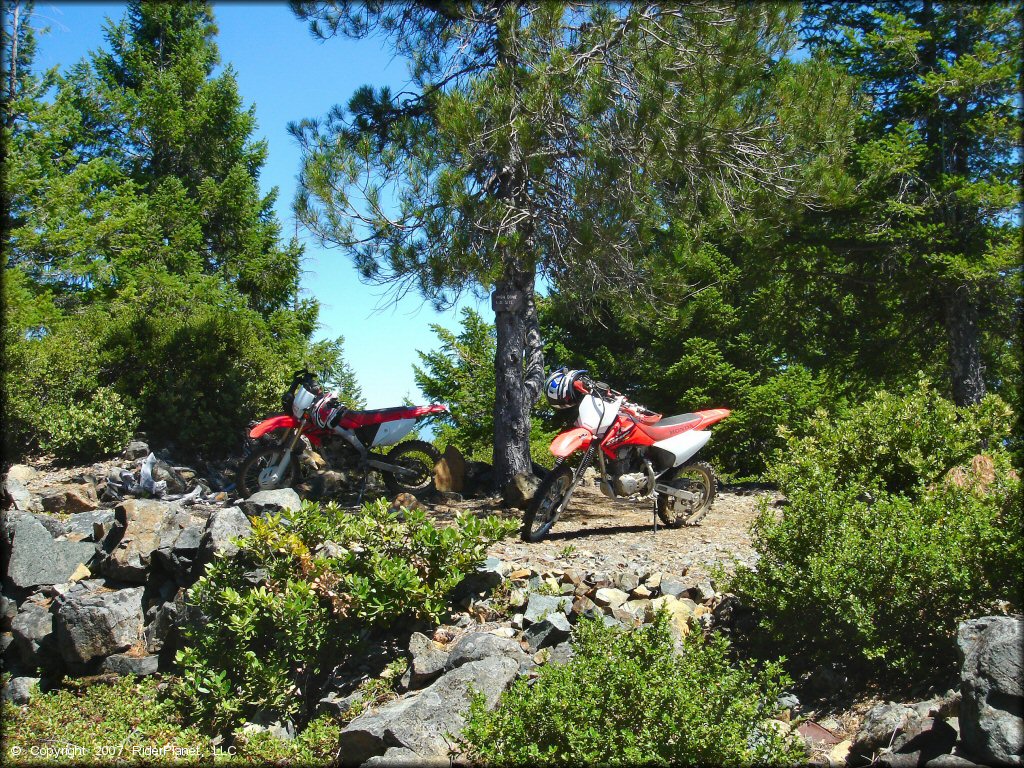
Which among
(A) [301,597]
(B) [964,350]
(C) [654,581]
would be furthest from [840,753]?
(B) [964,350]

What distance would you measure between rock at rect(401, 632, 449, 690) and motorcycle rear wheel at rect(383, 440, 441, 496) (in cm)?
359

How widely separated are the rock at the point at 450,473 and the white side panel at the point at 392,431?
1.77ft

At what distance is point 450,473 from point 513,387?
1258 mm

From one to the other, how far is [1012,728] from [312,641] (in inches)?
147

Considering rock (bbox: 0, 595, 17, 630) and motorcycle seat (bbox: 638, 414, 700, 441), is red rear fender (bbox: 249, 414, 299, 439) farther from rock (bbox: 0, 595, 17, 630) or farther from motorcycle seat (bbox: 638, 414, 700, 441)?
motorcycle seat (bbox: 638, 414, 700, 441)

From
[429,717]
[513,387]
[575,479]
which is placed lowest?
[429,717]

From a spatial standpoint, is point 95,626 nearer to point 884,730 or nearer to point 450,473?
point 450,473

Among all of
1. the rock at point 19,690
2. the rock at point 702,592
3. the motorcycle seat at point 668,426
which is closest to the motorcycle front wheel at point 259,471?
the rock at point 19,690

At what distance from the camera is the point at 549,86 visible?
6977 mm

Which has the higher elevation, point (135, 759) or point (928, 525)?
point (928, 525)

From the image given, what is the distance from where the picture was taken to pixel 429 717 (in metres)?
4.17

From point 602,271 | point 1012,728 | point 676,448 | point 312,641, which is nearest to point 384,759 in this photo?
point 312,641

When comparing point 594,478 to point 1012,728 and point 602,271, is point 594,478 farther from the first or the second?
point 1012,728

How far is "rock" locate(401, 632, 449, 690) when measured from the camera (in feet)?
15.8
